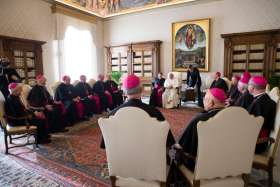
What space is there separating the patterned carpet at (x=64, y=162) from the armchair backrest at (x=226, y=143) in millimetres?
1501

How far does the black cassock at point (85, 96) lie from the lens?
6.09m

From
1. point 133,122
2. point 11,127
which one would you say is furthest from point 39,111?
point 133,122

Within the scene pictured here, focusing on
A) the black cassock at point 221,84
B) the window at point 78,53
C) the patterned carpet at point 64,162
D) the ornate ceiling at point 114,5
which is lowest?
the patterned carpet at point 64,162

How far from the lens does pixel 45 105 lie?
468 centimetres

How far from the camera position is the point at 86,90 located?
634 cm

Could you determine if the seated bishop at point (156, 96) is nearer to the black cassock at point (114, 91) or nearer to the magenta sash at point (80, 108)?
the black cassock at point (114, 91)

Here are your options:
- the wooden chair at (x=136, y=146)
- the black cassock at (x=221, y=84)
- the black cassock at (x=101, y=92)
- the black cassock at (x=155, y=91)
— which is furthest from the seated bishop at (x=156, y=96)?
the wooden chair at (x=136, y=146)

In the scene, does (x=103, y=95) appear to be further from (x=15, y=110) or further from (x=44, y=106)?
(x=15, y=110)

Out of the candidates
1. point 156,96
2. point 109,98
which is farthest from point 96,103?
point 156,96

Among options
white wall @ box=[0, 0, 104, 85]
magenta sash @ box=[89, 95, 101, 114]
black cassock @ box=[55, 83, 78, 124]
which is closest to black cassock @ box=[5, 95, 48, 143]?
black cassock @ box=[55, 83, 78, 124]

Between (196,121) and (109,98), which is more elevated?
(196,121)

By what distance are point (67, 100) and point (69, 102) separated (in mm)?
141

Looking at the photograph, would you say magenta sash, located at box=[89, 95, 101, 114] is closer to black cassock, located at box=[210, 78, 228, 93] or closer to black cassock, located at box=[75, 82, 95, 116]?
black cassock, located at box=[75, 82, 95, 116]

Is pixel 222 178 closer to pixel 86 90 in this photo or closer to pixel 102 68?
pixel 86 90
